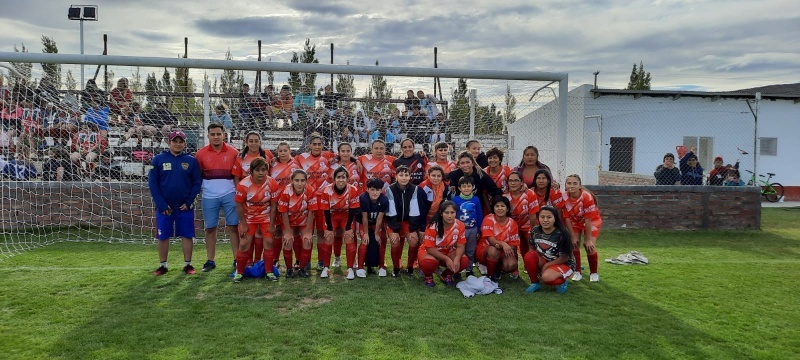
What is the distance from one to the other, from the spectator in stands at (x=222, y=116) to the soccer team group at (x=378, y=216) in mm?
2834

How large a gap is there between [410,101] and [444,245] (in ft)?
15.1

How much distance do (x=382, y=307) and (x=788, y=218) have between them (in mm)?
10425

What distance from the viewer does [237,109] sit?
831cm

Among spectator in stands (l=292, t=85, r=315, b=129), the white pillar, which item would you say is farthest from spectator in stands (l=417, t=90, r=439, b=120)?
spectator in stands (l=292, t=85, r=315, b=129)

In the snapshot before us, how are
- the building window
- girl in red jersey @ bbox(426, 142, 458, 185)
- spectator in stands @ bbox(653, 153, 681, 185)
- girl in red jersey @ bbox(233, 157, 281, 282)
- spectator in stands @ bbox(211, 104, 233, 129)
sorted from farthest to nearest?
1. the building window
2. spectator in stands @ bbox(653, 153, 681, 185)
3. spectator in stands @ bbox(211, 104, 233, 129)
4. girl in red jersey @ bbox(426, 142, 458, 185)
5. girl in red jersey @ bbox(233, 157, 281, 282)

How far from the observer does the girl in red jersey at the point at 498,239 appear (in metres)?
5.13

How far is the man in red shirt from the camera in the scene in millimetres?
5387

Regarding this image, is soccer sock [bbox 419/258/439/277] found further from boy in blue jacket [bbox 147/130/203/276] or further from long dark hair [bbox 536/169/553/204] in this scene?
boy in blue jacket [bbox 147/130/203/276]

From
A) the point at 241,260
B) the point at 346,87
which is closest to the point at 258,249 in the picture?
the point at 241,260

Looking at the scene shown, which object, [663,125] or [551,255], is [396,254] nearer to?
[551,255]

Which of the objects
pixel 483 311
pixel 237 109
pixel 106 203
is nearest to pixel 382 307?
pixel 483 311

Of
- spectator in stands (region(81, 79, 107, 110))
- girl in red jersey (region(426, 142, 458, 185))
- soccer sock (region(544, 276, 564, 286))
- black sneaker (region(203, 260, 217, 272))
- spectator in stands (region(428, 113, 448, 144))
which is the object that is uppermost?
spectator in stands (region(81, 79, 107, 110))

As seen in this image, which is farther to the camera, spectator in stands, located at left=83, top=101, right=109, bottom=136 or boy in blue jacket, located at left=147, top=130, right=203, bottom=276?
spectator in stands, located at left=83, top=101, right=109, bottom=136

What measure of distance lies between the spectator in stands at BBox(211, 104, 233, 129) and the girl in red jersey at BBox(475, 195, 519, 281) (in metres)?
4.84
